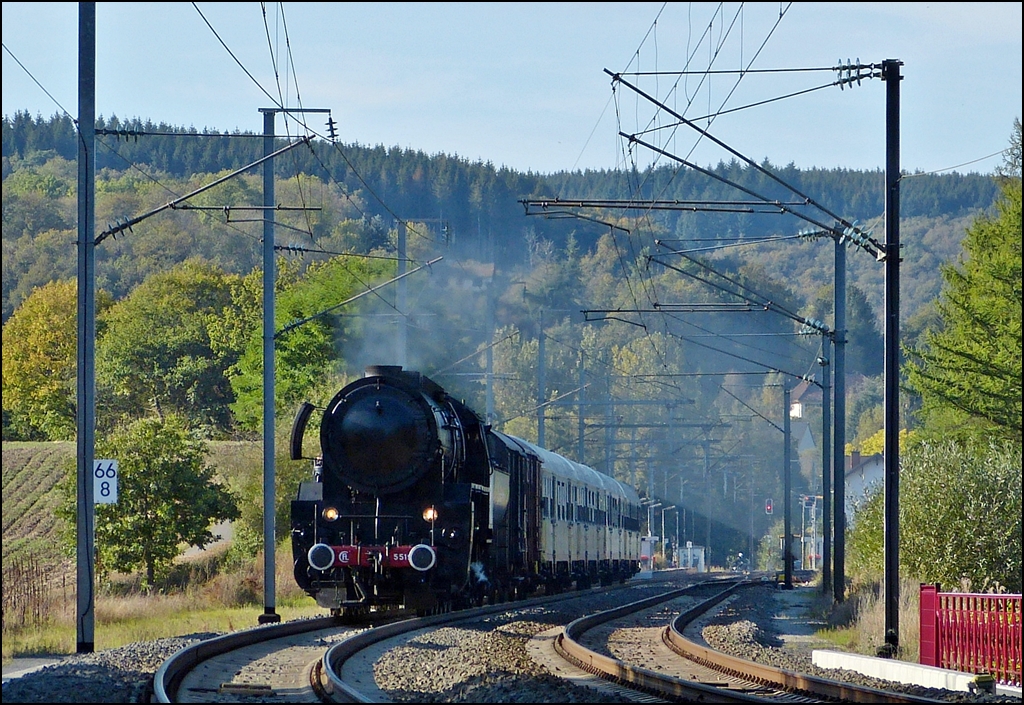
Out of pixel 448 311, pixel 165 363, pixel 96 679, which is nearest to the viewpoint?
pixel 96 679

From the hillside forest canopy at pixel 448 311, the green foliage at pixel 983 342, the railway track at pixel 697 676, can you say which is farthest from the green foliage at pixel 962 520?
the railway track at pixel 697 676

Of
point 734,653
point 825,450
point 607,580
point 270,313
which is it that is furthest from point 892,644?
point 607,580

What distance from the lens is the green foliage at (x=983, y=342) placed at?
3541 cm

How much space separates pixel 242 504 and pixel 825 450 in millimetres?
17322

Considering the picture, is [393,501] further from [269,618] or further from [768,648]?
[768,648]

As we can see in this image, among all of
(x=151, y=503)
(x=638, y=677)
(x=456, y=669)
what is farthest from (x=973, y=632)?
(x=151, y=503)

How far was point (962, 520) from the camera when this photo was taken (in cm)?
2709

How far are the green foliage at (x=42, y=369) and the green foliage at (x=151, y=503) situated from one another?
40021 mm

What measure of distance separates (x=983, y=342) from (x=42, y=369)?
178 feet

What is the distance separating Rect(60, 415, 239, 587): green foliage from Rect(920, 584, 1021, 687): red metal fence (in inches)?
877

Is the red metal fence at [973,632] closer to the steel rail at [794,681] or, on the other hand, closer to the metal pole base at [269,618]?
the steel rail at [794,681]

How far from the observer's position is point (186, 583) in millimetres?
37062

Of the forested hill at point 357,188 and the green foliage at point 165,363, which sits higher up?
the forested hill at point 357,188

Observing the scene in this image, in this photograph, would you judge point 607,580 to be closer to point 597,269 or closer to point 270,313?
point 270,313
